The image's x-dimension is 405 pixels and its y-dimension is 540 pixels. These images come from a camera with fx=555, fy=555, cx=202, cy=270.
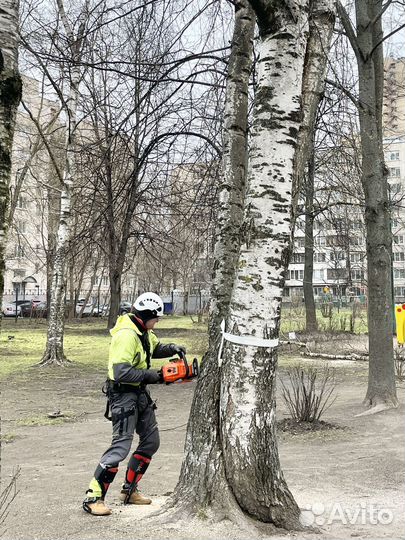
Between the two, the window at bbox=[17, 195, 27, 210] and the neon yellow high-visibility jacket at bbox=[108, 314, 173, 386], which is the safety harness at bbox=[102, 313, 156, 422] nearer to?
the neon yellow high-visibility jacket at bbox=[108, 314, 173, 386]

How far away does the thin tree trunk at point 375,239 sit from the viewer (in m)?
8.10

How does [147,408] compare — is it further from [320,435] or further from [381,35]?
[381,35]

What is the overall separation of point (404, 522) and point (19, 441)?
177 inches

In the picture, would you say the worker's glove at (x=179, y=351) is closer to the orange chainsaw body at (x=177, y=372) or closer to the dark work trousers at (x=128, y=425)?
the orange chainsaw body at (x=177, y=372)

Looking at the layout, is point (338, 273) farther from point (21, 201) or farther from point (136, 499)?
point (136, 499)

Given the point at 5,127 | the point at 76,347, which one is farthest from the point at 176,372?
the point at 76,347

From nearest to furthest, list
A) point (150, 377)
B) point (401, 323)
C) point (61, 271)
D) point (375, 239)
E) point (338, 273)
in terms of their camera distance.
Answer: point (150, 377) < point (375, 239) < point (401, 323) < point (61, 271) < point (338, 273)

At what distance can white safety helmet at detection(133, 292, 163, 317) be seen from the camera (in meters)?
4.19

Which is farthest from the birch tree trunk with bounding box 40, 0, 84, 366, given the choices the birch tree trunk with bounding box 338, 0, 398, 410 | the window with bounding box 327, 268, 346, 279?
the window with bounding box 327, 268, 346, 279

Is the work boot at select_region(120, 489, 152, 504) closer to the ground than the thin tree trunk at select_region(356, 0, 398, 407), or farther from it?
closer to the ground

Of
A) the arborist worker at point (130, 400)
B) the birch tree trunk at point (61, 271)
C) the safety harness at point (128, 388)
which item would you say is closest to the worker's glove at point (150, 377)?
the arborist worker at point (130, 400)

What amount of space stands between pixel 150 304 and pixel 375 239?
5.10 meters

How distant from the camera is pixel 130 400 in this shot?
4.16 m

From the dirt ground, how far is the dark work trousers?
0.39m
